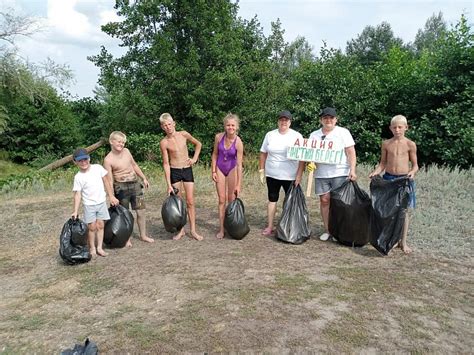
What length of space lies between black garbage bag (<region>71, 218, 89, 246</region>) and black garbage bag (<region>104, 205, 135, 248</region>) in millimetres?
379

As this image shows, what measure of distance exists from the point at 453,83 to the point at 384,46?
1418 inches

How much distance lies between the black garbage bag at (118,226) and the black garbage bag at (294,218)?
1874mm

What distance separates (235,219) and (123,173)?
148cm

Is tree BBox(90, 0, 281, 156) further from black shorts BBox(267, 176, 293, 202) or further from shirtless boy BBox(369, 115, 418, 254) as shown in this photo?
shirtless boy BBox(369, 115, 418, 254)

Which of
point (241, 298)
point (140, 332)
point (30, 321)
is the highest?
point (241, 298)

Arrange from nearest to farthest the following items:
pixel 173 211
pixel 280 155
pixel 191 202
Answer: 1. pixel 280 155
2. pixel 173 211
3. pixel 191 202

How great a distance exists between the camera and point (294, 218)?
17.1 feet

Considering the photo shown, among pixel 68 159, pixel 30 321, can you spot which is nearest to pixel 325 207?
pixel 30 321

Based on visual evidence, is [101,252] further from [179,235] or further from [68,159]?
[68,159]

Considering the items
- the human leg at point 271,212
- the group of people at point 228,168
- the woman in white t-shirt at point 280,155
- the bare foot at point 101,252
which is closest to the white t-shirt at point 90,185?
the group of people at point 228,168

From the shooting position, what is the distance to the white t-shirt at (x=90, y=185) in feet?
15.4

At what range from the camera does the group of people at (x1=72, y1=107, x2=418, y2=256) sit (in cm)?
473

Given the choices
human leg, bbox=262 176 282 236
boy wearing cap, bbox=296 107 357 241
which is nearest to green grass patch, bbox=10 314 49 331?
human leg, bbox=262 176 282 236

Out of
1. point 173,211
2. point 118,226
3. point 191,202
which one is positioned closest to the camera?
point 118,226
